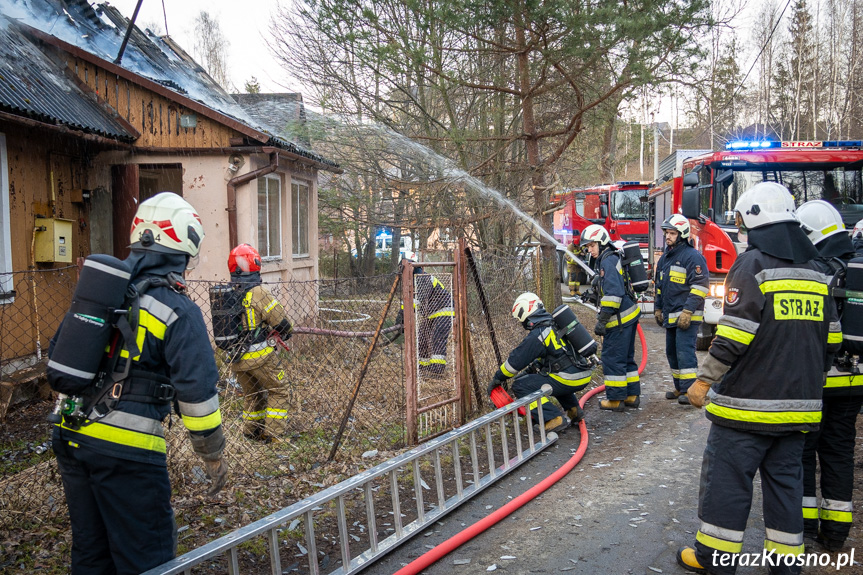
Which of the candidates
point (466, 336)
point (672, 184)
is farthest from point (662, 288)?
point (672, 184)

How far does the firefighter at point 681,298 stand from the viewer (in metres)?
7.25

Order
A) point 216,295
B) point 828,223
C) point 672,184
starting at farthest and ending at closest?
point 672,184
point 216,295
point 828,223

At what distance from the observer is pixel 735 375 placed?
338 centimetres

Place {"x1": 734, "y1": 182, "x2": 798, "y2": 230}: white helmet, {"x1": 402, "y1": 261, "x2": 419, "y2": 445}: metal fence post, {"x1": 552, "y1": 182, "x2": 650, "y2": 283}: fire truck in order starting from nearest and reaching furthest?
{"x1": 734, "y1": 182, "x2": 798, "y2": 230}: white helmet < {"x1": 402, "y1": 261, "x2": 419, "y2": 445}: metal fence post < {"x1": 552, "y1": 182, "x2": 650, "y2": 283}: fire truck

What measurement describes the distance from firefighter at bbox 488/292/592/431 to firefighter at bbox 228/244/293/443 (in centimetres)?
200

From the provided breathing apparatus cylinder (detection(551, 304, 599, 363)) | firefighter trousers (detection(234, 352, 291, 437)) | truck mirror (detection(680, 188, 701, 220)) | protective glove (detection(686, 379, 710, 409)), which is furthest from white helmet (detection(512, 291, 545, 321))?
truck mirror (detection(680, 188, 701, 220))

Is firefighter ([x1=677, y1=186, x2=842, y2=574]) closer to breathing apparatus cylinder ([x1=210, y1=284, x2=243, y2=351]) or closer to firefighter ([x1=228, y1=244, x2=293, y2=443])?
firefighter ([x1=228, y1=244, x2=293, y2=443])

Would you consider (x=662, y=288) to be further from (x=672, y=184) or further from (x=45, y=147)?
(x=45, y=147)

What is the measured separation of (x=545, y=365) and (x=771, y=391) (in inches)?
125

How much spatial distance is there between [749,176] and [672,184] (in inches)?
108

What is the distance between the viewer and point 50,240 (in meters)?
7.66

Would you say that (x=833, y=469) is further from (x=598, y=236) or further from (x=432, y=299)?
(x=598, y=236)

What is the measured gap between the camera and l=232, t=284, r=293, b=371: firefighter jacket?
582cm

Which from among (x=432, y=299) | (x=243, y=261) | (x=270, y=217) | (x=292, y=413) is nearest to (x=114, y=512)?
(x=243, y=261)
